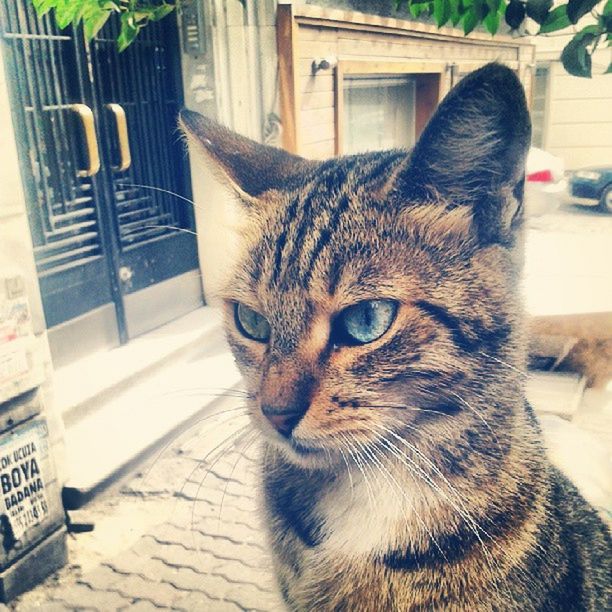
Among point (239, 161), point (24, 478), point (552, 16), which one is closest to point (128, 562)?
point (24, 478)

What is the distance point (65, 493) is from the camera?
1.72 metres

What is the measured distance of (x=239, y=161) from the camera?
0.90 m

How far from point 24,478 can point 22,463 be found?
0.14 ft

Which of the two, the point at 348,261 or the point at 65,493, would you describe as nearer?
the point at 348,261

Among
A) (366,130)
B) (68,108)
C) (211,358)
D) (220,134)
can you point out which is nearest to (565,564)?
(220,134)

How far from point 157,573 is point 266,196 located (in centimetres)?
118

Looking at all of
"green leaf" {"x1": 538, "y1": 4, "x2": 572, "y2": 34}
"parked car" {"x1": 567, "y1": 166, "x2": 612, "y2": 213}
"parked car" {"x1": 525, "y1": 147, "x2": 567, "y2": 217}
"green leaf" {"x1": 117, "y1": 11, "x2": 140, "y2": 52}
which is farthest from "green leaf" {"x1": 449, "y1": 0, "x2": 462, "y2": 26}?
"parked car" {"x1": 567, "y1": 166, "x2": 612, "y2": 213}

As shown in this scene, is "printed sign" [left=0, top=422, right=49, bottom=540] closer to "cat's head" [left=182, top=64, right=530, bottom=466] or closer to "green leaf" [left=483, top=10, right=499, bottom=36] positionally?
"cat's head" [left=182, top=64, right=530, bottom=466]

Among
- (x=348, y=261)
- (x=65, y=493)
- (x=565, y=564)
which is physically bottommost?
(x=65, y=493)

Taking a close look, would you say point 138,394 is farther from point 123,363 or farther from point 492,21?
point 492,21

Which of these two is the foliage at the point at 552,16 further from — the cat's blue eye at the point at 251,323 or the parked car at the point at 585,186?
the parked car at the point at 585,186

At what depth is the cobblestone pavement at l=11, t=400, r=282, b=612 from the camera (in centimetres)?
155

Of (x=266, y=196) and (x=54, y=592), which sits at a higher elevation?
(x=266, y=196)

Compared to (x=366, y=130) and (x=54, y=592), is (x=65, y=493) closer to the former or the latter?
(x=54, y=592)
